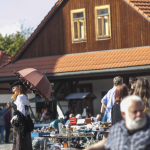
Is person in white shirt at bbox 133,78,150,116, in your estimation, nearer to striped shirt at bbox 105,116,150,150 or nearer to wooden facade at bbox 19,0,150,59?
striped shirt at bbox 105,116,150,150

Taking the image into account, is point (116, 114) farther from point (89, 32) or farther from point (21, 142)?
point (89, 32)

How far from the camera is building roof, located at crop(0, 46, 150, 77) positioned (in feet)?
49.4

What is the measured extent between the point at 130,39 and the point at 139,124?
1269 centimetres

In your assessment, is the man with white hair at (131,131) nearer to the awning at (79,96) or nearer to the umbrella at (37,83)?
the umbrella at (37,83)

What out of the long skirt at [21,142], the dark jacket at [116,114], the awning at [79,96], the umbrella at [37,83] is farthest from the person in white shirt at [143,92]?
the awning at [79,96]

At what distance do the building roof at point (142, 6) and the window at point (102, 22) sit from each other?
1.12 m

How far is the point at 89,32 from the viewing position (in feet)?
55.6

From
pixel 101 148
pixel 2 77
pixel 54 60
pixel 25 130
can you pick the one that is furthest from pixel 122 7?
pixel 101 148

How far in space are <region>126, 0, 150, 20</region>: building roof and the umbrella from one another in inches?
316

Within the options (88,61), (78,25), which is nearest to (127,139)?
(88,61)

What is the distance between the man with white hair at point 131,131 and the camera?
12.1 ft

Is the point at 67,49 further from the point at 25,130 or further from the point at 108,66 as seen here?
the point at 25,130

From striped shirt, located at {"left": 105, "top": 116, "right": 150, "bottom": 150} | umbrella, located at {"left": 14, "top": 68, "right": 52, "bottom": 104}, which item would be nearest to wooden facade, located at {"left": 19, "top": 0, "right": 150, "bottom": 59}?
umbrella, located at {"left": 14, "top": 68, "right": 52, "bottom": 104}

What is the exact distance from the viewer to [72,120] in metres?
11.2
